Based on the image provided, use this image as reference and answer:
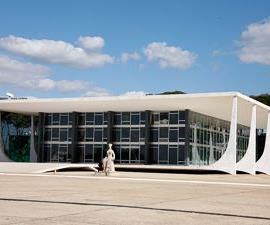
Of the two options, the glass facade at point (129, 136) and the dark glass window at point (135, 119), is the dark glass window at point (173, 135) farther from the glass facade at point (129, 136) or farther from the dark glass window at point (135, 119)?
the dark glass window at point (135, 119)

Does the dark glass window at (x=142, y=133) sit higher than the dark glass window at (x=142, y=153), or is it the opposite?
the dark glass window at (x=142, y=133)

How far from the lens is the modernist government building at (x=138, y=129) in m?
43.3

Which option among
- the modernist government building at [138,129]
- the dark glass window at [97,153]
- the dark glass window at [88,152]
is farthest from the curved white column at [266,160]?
the dark glass window at [88,152]

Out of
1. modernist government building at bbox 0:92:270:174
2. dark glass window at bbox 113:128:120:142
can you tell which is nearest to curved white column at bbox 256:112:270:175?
modernist government building at bbox 0:92:270:174

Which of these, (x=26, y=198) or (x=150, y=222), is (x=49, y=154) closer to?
(x=26, y=198)

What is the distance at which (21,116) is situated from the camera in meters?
62.5

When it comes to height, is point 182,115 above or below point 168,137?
above

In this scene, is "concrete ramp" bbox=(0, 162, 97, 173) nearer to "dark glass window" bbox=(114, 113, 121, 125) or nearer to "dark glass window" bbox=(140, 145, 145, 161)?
"dark glass window" bbox=(140, 145, 145, 161)

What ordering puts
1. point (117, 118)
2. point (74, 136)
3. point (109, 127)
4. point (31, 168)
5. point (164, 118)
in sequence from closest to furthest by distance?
point (31, 168)
point (164, 118)
point (109, 127)
point (117, 118)
point (74, 136)

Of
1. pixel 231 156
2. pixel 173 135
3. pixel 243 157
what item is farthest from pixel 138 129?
pixel 231 156

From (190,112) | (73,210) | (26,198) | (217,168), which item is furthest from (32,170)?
(73,210)

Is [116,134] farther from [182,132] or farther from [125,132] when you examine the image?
Answer: [182,132]

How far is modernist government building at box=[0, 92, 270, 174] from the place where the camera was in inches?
1706

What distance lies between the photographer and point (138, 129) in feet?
162
